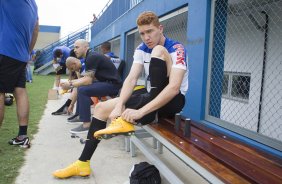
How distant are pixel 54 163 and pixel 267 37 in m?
3.81

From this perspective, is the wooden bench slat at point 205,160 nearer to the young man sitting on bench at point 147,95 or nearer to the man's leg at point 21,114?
the young man sitting on bench at point 147,95

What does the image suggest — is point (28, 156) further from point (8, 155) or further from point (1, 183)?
point (1, 183)

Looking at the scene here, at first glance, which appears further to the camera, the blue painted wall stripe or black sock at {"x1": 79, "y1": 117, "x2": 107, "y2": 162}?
the blue painted wall stripe

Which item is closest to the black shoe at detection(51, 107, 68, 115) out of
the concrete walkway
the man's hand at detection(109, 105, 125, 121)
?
the concrete walkway

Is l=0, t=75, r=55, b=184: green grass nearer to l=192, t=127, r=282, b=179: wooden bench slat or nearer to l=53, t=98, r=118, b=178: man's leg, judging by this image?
l=53, t=98, r=118, b=178: man's leg

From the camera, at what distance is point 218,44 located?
13.0 feet

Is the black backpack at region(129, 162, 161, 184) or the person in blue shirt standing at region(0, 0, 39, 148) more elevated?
the person in blue shirt standing at region(0, 0, 39, 148)

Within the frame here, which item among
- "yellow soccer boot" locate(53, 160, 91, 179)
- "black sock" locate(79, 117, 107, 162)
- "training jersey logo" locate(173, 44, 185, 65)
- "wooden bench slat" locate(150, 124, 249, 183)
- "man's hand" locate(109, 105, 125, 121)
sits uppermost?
"training jersey logo" locate(173, 44, 185, 65)

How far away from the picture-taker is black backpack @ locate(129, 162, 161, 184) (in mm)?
2582

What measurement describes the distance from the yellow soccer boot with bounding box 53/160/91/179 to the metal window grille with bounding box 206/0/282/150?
1744 mm

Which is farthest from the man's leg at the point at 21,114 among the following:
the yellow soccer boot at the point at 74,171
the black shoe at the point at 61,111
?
the black shoe at the point at 61,111

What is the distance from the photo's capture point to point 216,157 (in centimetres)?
190

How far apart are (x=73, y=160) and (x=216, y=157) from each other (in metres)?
1.86

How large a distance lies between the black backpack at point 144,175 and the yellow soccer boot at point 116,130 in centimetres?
36
